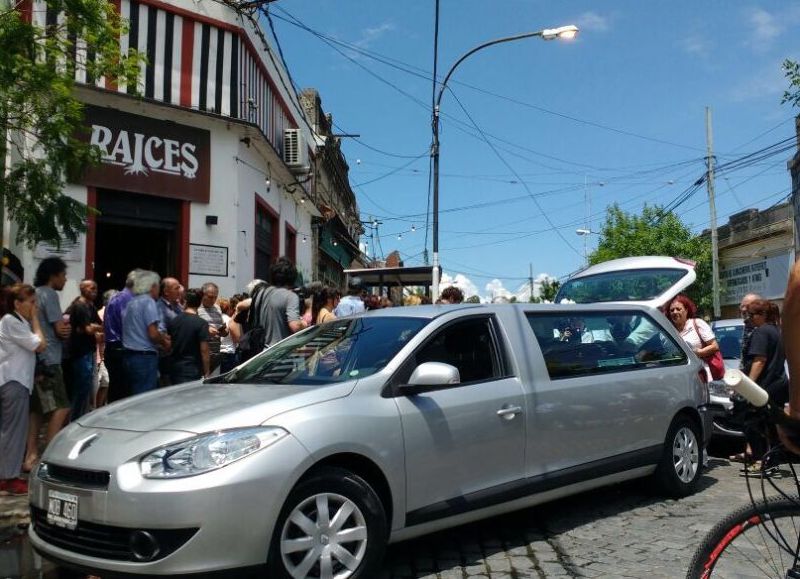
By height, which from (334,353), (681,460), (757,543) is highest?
(334,353)

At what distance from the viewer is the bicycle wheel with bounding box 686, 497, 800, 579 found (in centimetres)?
262

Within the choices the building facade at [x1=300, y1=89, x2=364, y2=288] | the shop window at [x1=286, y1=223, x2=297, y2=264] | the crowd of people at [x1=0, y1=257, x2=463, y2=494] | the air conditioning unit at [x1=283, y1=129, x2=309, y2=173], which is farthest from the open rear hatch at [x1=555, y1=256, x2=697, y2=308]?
the building facade at [x1=300, y1=89, x2=364, y2=288]

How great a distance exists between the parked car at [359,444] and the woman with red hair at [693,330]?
7.47 feet

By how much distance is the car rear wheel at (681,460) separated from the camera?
575 cm

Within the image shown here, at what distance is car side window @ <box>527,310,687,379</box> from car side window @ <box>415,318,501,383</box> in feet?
1.51

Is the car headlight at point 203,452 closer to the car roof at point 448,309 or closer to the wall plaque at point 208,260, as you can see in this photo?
the car roof at point 448,309

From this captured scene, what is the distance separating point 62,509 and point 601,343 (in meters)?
3.92

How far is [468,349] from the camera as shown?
4.73m

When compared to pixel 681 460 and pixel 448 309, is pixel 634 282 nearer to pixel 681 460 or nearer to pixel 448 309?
pixel 681 460

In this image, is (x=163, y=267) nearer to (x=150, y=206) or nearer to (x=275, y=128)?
(x=150, y=206)

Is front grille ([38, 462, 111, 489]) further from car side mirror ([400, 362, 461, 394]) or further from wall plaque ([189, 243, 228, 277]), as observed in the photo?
wall plaque ([189, 243, 228, 277])

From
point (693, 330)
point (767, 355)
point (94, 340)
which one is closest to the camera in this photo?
point (94, 340)

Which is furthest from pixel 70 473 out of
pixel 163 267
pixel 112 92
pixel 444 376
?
pixel 163 267

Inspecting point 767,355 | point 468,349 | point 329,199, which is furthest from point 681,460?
point 329,199
